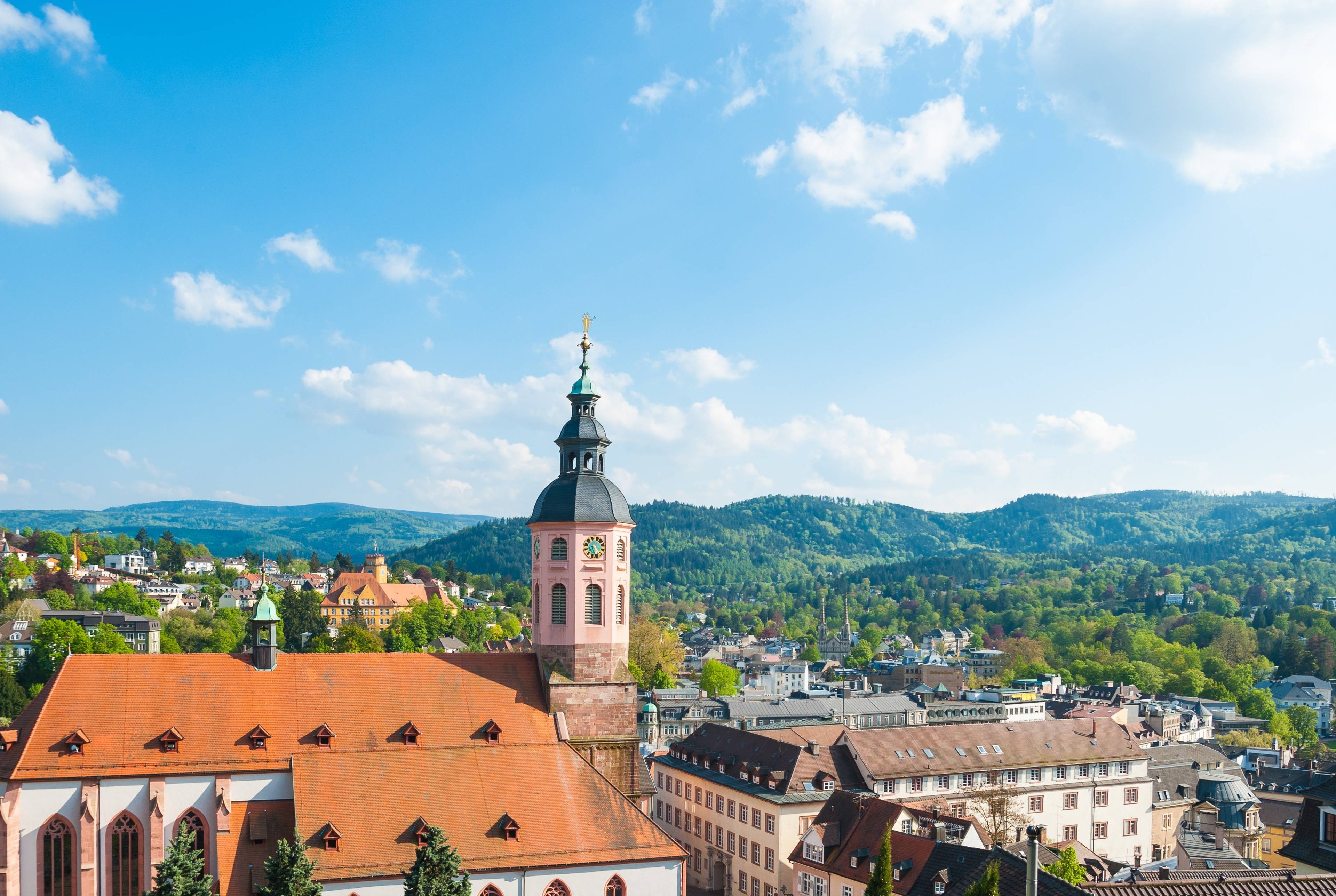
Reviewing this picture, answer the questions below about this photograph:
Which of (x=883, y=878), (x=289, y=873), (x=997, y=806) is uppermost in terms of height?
(x=289, y=873)

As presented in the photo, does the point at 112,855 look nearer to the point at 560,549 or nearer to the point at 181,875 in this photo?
the point at 181,875

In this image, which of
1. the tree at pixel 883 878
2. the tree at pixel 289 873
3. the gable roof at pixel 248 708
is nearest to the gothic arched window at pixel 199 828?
the gable roof at pixel 248 708

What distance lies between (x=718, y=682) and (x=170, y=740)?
434 ft

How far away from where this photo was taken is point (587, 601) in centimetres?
4559

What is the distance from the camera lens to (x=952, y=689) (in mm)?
187625

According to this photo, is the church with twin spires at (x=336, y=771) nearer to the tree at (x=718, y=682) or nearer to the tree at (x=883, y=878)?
the tree at (x=883, y=878)

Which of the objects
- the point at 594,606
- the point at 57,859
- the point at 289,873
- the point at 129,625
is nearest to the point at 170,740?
the point at 57,859

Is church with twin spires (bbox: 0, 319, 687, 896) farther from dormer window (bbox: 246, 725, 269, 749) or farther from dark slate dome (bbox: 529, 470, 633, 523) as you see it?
dark slate dome (bbox: 529, 470, 633, 523)

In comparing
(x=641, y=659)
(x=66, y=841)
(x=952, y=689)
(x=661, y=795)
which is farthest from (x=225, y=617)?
(x=66, y=841)

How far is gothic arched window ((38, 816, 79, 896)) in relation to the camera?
124ft

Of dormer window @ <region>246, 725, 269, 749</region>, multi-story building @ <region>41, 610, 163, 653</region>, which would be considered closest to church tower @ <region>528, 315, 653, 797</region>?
dormer window @ <region>246, 725, 269, 749</region>

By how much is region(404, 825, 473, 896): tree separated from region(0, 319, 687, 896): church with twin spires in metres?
1.85

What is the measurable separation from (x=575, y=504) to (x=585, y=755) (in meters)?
10.4

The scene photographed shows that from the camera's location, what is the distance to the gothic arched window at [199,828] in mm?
38969
